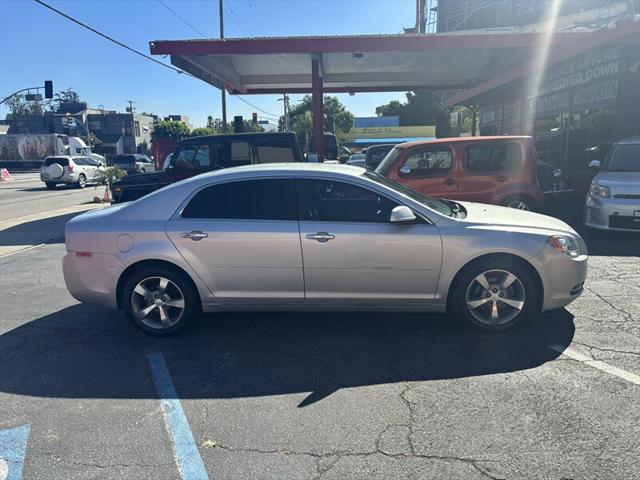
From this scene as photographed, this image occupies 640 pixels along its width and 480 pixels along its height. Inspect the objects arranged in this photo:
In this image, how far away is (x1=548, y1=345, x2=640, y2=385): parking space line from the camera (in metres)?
3.53

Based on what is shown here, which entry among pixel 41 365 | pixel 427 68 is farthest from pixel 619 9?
pixel 41 365

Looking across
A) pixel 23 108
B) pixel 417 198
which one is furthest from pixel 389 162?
pixel 23 108

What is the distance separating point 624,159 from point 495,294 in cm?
611

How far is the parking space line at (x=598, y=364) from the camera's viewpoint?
3.53 m

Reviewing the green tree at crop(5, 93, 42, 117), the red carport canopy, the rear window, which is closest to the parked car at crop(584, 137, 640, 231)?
the red carport canopy

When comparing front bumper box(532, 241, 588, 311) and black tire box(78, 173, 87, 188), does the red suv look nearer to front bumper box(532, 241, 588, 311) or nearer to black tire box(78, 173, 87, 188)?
front bumper box(532, 241, 588, 311)

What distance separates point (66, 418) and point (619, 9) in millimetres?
20991

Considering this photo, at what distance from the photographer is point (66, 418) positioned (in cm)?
325

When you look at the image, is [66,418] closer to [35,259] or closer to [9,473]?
[9,473]

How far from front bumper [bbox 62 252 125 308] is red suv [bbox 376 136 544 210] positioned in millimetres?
5409

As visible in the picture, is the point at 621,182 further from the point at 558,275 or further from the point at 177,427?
the point at 177,427

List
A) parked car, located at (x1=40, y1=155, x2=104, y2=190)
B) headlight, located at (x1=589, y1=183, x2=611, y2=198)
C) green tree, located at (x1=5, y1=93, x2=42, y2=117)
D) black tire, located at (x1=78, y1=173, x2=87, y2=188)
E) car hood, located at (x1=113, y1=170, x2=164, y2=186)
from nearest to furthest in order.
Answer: headlight, located at (x1=589, y1=183, x2=611, y2=198), car hood, located at (x1=113, y1=170, x2=164, y2=186), parked car, located at (x1=40, y1=155, x2=104, y2=190), black tire, located at (x1=78, y1=173, x2=87, y2=188), green tree, located at (x1=5, y1=93, x2=42, y2=117)

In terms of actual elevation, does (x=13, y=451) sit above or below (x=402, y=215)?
below

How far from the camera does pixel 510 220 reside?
444cm
